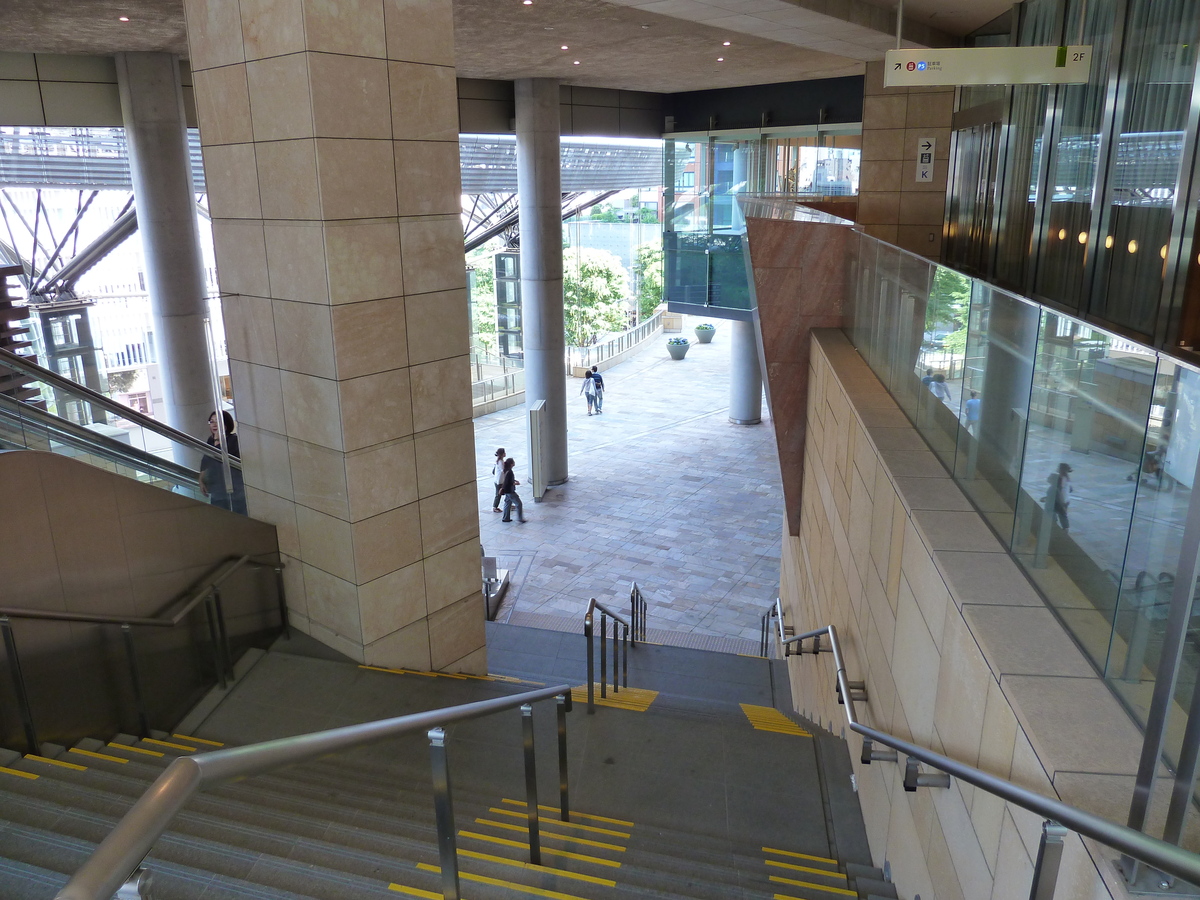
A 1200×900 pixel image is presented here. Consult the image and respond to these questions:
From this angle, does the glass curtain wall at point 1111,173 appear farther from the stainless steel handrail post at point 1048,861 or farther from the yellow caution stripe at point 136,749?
the yellow caution stripe at point 136,749

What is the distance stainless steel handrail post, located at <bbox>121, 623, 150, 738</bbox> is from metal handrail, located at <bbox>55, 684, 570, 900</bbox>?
11.8 feet

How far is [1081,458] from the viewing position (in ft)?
9.72

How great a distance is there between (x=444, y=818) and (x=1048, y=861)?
169 centimetres

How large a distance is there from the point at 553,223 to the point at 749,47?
16.6 ft

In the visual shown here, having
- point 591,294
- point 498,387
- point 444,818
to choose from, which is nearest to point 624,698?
point 444,818

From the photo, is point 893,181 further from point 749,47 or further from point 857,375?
point 857,375

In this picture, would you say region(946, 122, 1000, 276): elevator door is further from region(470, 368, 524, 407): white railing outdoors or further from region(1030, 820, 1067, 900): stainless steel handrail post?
region(470, 368, 524, 407): white railing outdoors

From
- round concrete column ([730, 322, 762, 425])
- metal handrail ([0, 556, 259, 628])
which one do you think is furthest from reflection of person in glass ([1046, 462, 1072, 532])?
round concrete column ([730, 322, 762, 425])

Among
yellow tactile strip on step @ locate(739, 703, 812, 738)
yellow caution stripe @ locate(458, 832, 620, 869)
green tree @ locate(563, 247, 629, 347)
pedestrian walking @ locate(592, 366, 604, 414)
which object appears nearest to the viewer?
yellow caution stripe @ locate(458, 832, 620, 869)

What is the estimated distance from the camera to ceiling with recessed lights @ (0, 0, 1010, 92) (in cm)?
946

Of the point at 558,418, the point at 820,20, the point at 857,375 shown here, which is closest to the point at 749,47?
the point at 820,20

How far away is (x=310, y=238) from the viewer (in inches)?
234

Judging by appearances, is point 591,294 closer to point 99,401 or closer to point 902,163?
point 902,163

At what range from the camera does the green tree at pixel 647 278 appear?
39050mm
